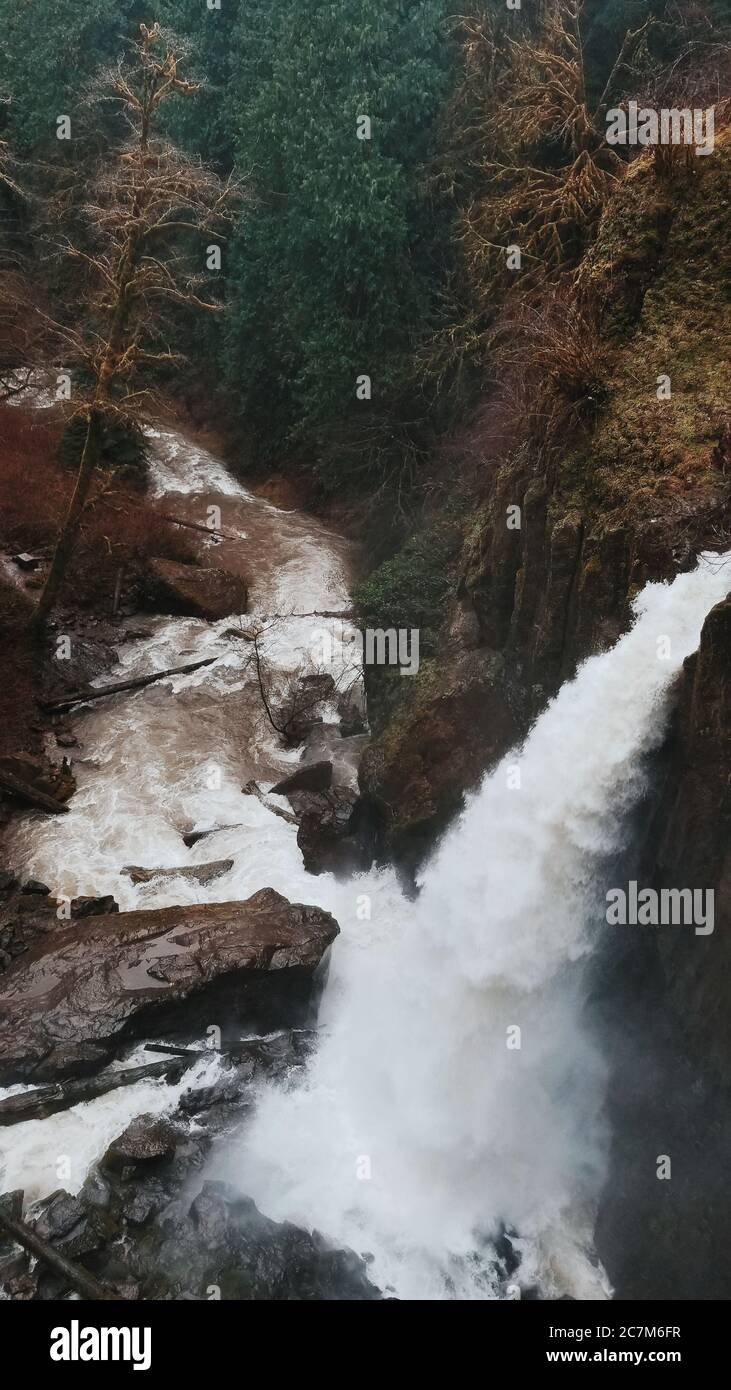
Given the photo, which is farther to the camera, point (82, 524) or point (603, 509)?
point (82, 524)

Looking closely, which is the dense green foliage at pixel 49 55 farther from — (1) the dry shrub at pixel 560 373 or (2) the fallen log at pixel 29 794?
(2) the fallen log at pixel 29 794

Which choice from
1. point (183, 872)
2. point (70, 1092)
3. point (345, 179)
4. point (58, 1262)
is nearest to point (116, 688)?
point (183, 872)

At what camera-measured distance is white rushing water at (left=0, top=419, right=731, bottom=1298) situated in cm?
745

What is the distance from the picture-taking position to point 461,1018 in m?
8.73

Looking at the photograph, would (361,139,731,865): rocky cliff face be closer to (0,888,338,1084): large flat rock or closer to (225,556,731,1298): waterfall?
(225,556,731,1298): waterfall

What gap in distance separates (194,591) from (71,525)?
3.02 m

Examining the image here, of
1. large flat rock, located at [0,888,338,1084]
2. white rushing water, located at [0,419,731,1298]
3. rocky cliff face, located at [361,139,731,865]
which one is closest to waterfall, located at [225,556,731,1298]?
white rushing water, located at [0,419,731,1298]

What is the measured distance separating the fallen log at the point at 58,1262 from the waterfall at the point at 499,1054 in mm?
1396

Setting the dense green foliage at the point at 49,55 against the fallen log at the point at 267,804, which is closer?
the fallen log at the point at 267,804

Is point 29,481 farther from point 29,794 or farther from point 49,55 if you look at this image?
point 49,55

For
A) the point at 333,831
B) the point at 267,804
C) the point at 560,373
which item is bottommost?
the point at 333,831

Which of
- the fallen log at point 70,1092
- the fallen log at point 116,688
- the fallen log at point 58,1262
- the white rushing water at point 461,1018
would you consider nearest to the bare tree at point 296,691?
the fallen log at point 116,688

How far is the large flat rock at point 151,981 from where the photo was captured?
323 inches

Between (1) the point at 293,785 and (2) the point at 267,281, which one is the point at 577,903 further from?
(2) the point at 267,281
